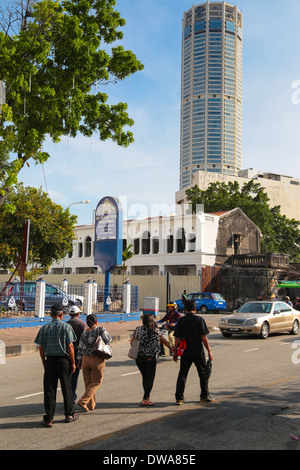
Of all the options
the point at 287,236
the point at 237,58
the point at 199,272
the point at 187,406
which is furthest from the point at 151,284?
the point at 237,58

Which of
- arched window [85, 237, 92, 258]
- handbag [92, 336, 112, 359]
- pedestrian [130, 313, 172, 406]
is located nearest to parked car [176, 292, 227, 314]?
arched window [85, 237, 92, 258]

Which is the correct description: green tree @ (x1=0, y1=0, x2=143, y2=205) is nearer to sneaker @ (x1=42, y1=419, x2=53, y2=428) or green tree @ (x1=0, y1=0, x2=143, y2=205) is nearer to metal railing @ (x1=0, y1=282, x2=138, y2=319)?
metal railing @ (x1=0, y1=282, x2=138, y2=319)

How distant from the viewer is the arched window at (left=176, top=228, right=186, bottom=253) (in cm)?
4748

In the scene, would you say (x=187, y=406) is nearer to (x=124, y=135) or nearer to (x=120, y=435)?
(x=120, y=435)

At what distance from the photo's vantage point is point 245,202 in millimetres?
57219

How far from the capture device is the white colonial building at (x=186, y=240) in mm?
45500

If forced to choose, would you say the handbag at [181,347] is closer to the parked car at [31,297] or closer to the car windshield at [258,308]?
the car windshield at [258,308]

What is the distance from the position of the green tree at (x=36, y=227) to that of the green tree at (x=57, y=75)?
15.1 meters

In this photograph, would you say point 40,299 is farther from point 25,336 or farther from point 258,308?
point 258,308

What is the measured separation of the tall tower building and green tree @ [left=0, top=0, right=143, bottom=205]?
180 metres

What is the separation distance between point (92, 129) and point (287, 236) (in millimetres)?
47791

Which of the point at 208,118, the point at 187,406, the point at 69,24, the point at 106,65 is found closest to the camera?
the point at 187,406

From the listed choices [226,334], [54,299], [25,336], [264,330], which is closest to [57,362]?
[25,336]

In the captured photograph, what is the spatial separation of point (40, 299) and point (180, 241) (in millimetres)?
29766
